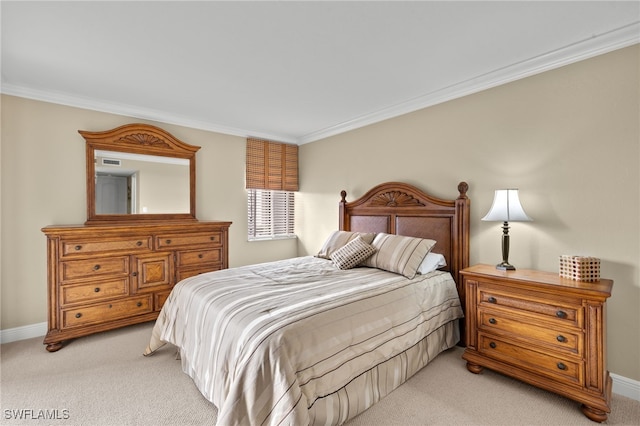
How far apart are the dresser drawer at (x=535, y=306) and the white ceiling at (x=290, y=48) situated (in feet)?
6.18

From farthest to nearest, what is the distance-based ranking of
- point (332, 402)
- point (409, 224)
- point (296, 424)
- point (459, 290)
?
1. point (409, 224)
2. point (459, 290)
3. point (332, 402)
4. point (296, 424)

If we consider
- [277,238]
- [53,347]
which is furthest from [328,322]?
[277,238]

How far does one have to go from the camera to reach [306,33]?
6.93ft

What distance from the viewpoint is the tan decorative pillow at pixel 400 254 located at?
9.05 feet

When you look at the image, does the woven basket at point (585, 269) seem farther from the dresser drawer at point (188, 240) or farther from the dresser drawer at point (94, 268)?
the dresser drawer at point (94, 268)

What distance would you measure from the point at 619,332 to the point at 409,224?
6.01 feet

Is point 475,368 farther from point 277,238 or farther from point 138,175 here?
point 138,175

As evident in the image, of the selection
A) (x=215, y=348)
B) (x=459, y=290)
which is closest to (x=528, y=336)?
(x=459, y=290)

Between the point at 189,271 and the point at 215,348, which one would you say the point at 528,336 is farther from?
the point at 189,271

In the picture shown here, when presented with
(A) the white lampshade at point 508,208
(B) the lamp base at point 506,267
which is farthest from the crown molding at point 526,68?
(B) the lamp base at point 506,267

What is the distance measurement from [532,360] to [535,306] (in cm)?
38

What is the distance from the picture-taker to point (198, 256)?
3.67m

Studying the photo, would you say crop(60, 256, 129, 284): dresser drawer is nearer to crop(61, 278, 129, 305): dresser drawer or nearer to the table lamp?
crop(61, 278, 129, 305): dresser drawer

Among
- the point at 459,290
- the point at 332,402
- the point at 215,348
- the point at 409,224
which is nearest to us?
the point at 332,402
